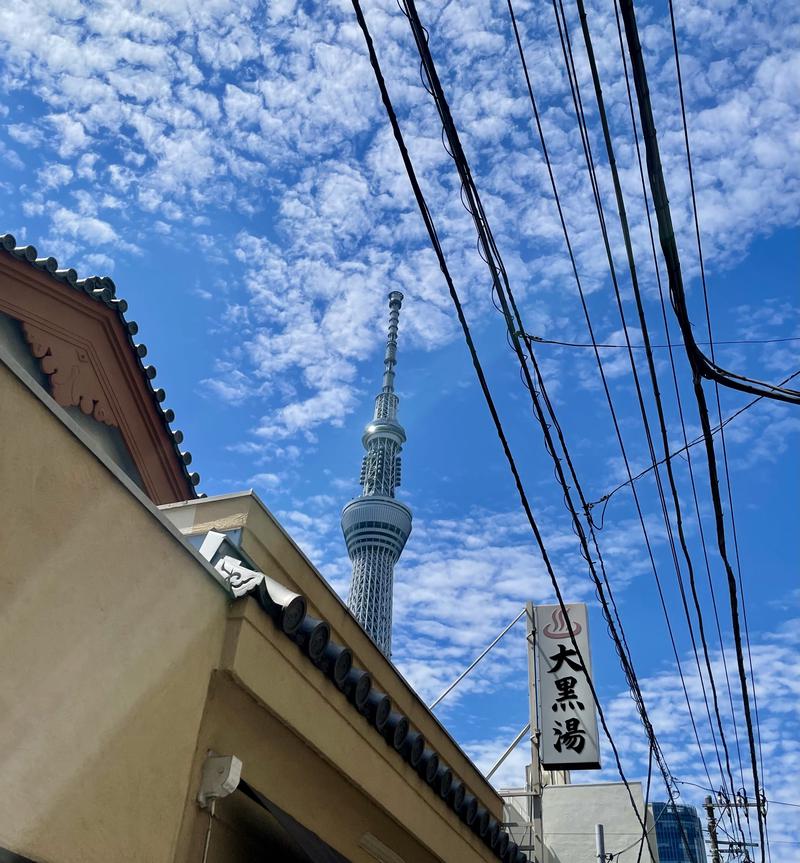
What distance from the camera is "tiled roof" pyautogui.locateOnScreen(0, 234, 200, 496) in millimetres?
9477

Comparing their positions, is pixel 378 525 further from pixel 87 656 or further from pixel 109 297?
pixel 87 656

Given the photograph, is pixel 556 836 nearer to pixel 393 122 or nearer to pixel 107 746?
pixel 107 746

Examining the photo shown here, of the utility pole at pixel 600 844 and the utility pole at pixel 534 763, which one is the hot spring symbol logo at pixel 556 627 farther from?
the utility pole at pixel 600 844

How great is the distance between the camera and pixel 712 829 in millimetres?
27312

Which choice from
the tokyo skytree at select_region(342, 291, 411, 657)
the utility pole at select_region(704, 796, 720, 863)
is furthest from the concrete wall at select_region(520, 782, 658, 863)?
the tokyo skytree at select_region(342, 291, 411, 657)

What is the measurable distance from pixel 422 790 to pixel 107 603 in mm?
5024

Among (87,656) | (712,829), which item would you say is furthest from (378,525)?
(87,656)

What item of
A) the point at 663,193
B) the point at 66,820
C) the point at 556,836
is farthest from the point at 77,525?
the point at 556,836

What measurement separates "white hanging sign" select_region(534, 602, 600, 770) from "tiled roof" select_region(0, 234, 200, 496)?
24.8 feet

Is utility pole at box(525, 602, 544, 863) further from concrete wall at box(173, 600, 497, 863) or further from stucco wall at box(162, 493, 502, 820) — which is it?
concrete wall at box(173, 600, 497, 863)

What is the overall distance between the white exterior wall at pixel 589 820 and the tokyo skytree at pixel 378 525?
274ft

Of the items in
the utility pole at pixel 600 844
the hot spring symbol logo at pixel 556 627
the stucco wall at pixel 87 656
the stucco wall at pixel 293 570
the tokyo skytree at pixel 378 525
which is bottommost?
the stucco wall at pixel 87 656

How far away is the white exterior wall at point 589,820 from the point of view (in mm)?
21469

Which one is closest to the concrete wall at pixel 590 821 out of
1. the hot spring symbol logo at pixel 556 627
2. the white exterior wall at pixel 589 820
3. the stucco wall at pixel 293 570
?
the white exterior wall at pixel 589 820
